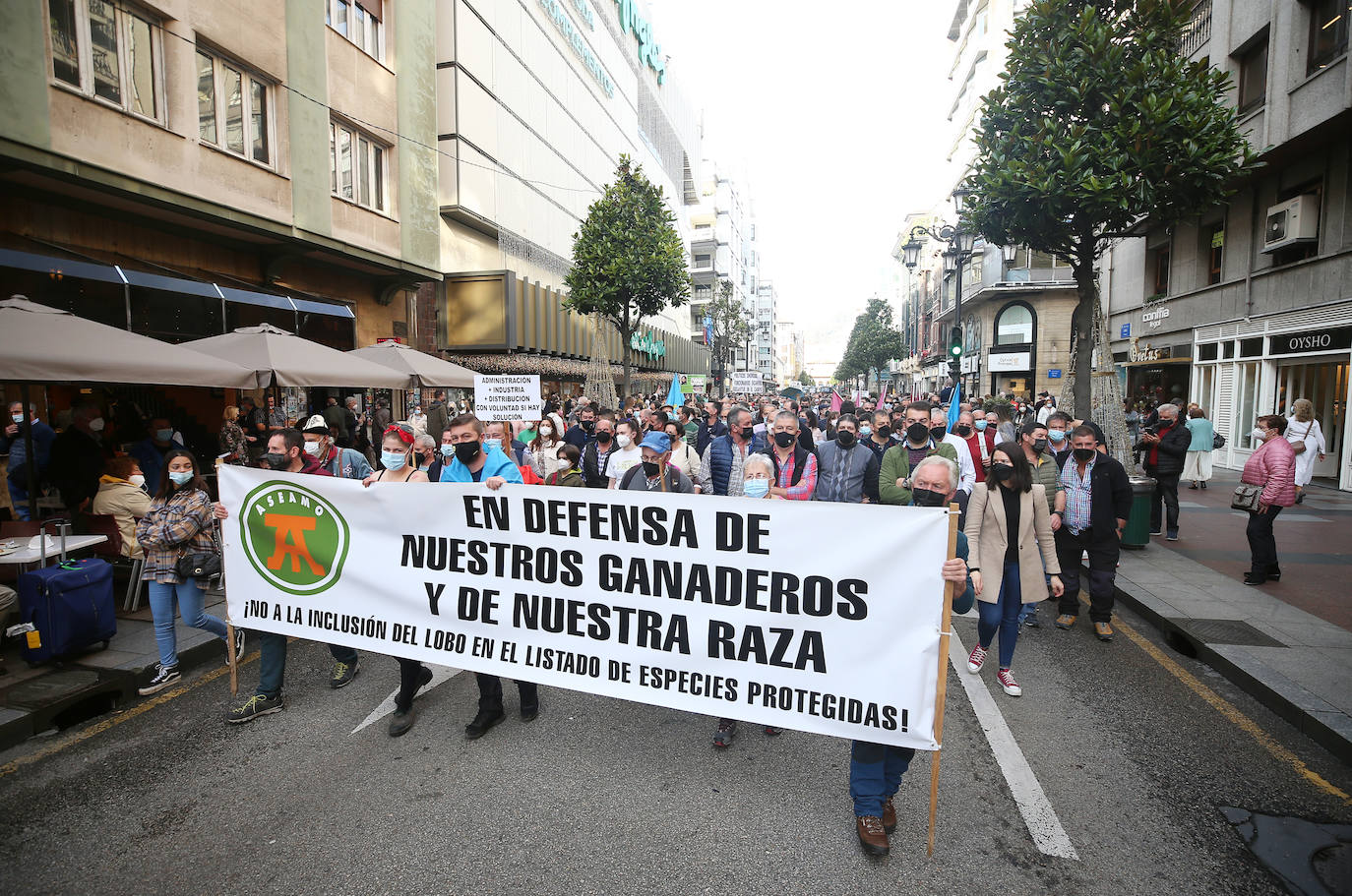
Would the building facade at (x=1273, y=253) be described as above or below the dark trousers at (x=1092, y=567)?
above

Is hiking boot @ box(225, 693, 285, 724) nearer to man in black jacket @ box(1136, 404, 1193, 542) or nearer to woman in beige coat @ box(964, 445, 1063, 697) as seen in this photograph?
woman in beige coat @ box(964, 445, 1063, 697)

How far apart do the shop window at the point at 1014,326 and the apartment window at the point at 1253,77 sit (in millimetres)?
19732

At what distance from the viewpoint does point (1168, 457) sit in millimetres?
9258

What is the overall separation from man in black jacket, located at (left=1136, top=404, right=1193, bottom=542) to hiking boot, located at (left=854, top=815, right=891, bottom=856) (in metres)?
8.28

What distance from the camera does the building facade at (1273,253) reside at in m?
13.6

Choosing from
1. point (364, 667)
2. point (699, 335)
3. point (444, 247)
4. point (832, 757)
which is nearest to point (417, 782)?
point (364, 667)

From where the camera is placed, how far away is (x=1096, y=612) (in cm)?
596

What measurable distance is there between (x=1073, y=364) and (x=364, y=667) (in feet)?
37.8

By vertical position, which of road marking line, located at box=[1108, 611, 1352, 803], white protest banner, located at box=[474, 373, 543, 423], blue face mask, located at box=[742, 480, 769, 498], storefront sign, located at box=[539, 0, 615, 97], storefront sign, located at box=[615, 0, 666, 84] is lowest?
road marking line, located at box=[1108, 611, 1352, 803]

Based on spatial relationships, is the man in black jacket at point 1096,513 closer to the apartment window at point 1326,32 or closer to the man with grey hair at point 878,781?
the man with grey hair at point 878,781

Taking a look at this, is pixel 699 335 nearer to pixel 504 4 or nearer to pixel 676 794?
pixel 504 4

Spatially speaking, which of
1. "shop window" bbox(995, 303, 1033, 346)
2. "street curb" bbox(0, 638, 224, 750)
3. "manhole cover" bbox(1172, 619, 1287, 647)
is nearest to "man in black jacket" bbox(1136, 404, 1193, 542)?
"manhole cover" bbox(1172, 619, 1287, 647)

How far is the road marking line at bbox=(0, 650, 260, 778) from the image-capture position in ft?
12.7

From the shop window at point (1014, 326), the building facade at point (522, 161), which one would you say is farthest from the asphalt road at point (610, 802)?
the shop window at point (1014, 326)
